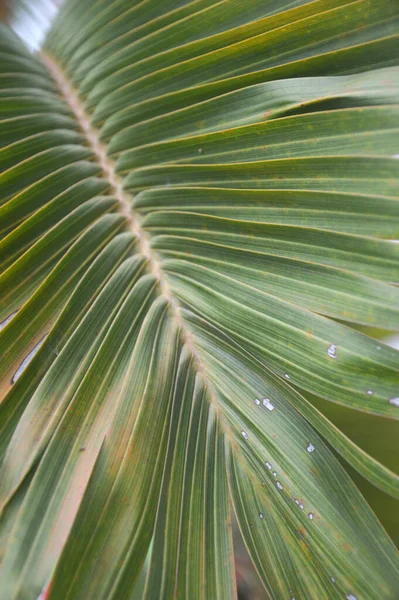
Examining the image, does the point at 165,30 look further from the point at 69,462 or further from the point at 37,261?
the point at 69,462

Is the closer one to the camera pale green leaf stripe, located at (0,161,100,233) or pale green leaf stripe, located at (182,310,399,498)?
pale green leaf stripe, located at (182,310,399,498)

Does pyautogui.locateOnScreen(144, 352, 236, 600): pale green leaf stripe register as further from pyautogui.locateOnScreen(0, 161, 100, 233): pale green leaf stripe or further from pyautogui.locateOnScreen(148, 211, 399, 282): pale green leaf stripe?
pyautogui.locateOnScreen(0, 161, 100, 233): pale green leaf stripe

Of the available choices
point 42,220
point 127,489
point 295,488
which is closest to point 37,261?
point 42,220

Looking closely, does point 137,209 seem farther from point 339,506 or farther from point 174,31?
point 339,506

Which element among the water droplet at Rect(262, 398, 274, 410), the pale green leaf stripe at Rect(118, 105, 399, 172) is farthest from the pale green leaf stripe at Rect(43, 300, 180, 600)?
the pale green leaf stripe at Rect(118, 105, 399, 172)

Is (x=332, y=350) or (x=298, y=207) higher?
Answer: (x=298, y=207)

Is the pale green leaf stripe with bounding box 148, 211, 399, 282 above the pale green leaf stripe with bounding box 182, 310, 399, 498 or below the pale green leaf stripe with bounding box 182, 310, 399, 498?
above

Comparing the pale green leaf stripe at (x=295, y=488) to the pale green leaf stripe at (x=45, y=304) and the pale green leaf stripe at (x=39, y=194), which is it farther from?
the pale green leaf stripe at (x=39, y=194)
